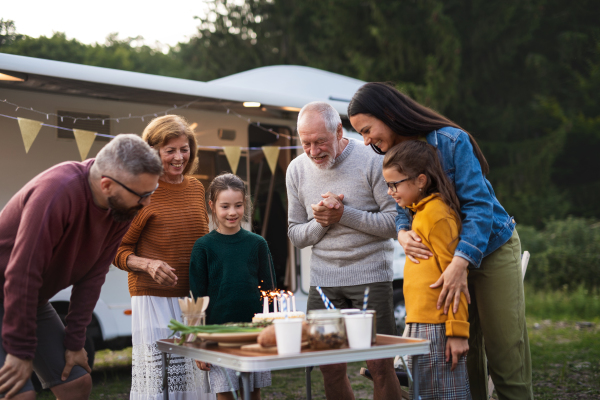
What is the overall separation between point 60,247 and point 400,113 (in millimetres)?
1415

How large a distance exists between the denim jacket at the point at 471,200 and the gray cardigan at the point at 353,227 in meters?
0.53

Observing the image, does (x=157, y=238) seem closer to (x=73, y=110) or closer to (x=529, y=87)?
(x=73, y=110)

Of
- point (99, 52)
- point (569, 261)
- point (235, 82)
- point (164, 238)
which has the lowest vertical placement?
point (569, 261)

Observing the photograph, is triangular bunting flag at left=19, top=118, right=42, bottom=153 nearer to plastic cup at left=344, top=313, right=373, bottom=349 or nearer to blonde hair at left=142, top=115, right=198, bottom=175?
blonde hair at left=142, top=115, right=198, bottom=175

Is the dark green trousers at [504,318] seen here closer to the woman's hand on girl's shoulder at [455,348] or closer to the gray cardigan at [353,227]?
the woman's hand on girl's shoulder at [455,348]

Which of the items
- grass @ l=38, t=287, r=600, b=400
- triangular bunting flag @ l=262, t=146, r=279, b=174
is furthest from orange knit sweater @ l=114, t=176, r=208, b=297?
triangular bunting flag @ l=262, t=146, r=279, b=174

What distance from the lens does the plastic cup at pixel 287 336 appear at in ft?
6.10

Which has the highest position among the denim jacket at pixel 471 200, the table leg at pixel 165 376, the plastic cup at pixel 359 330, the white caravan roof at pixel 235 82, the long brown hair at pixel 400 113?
the white caravan roof at pixel 235 82

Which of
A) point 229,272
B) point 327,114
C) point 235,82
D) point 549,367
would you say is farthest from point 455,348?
point 235,82

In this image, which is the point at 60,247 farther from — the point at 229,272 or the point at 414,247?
the point at 414,247

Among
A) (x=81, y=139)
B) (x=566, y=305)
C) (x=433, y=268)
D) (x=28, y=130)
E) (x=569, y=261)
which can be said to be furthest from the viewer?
(x=569, y=261)

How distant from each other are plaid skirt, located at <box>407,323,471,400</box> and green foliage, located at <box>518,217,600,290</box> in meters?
8.58

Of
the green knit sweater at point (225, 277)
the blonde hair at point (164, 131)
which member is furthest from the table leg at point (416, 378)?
the blonde hair at point (164, 131)

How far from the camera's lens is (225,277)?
2.85 metres
